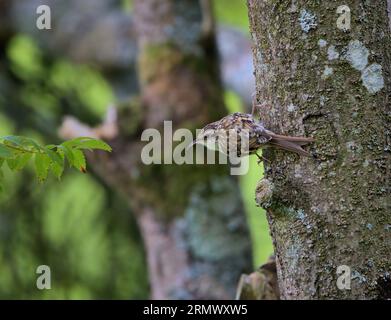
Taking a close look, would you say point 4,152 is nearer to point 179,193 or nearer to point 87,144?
point 87,144

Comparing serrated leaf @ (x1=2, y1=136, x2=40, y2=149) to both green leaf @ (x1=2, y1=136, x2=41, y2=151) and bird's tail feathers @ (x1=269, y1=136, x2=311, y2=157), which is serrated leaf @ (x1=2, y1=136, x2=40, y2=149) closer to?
green leaf @ (x1=2, y1=136, x2=41, y2=151)

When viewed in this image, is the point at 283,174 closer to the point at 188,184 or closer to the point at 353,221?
the point at 353,221

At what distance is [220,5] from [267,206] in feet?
13.4

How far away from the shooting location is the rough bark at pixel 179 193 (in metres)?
3.57

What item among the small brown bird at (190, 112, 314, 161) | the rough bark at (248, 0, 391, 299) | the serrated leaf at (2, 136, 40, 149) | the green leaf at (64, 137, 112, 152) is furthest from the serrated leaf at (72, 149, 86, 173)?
the rough bark at (248, 0, 391, 299)

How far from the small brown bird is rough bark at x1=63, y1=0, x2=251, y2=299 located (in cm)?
175

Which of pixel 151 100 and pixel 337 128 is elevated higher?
pixel 151 100

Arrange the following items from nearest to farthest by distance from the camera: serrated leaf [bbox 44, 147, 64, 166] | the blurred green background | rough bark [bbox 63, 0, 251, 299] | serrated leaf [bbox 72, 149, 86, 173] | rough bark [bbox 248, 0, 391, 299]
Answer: rough bark [bbox 248, 0, 391, 299], serrated leaf [bbox 44, 147, 64, 166], serrated leaf [bbox 72, 149, 86, 173], rough bark [bbox 63, 0, 251, 299], the blurred green background

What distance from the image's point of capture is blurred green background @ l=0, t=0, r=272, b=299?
14.4 ft

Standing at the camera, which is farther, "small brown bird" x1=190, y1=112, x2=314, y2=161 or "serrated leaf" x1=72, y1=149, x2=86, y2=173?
"serrated leaf" x1=72, y1=149, x2=86, y2=173

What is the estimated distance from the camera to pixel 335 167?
5.39 ft

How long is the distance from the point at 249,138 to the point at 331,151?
0.63ft

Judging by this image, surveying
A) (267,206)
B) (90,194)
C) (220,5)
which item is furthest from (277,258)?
(220,5)

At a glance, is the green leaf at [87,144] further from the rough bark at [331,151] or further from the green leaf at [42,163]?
the rough bark at [331,151]
